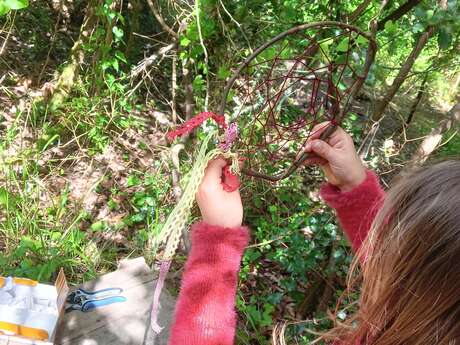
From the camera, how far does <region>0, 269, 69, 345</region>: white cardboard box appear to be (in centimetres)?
151

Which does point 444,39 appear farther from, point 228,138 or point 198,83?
point 198,83

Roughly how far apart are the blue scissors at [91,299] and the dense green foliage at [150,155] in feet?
0.90

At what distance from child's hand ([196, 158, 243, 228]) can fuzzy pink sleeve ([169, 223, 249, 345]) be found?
16mm

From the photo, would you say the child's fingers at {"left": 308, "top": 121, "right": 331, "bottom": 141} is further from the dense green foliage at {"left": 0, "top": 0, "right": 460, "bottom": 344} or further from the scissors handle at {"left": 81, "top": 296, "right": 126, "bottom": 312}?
the scissors handle at {"left": 81, "top": 296, "right": 126, "bottom": 312}

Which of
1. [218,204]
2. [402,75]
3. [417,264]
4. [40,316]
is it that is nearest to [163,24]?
[402,75]

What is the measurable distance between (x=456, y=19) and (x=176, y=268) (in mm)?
1742

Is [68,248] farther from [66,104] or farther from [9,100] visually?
[9,100]

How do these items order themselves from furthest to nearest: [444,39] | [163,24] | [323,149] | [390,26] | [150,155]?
[150,155]
[163,24]
[390,26]
[444,39]
[323,149]

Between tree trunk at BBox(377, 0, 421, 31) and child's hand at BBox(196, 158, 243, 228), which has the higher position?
tree trunk at BBox(377, 0, 421, 31)

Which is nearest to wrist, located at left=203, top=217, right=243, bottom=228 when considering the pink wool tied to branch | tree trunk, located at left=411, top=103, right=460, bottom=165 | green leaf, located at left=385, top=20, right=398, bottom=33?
the pink wool tied to branch

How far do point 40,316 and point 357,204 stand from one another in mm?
1211

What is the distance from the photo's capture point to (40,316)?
1.61m

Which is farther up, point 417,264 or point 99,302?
point 417,264

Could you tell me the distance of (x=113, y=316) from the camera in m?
1.90
